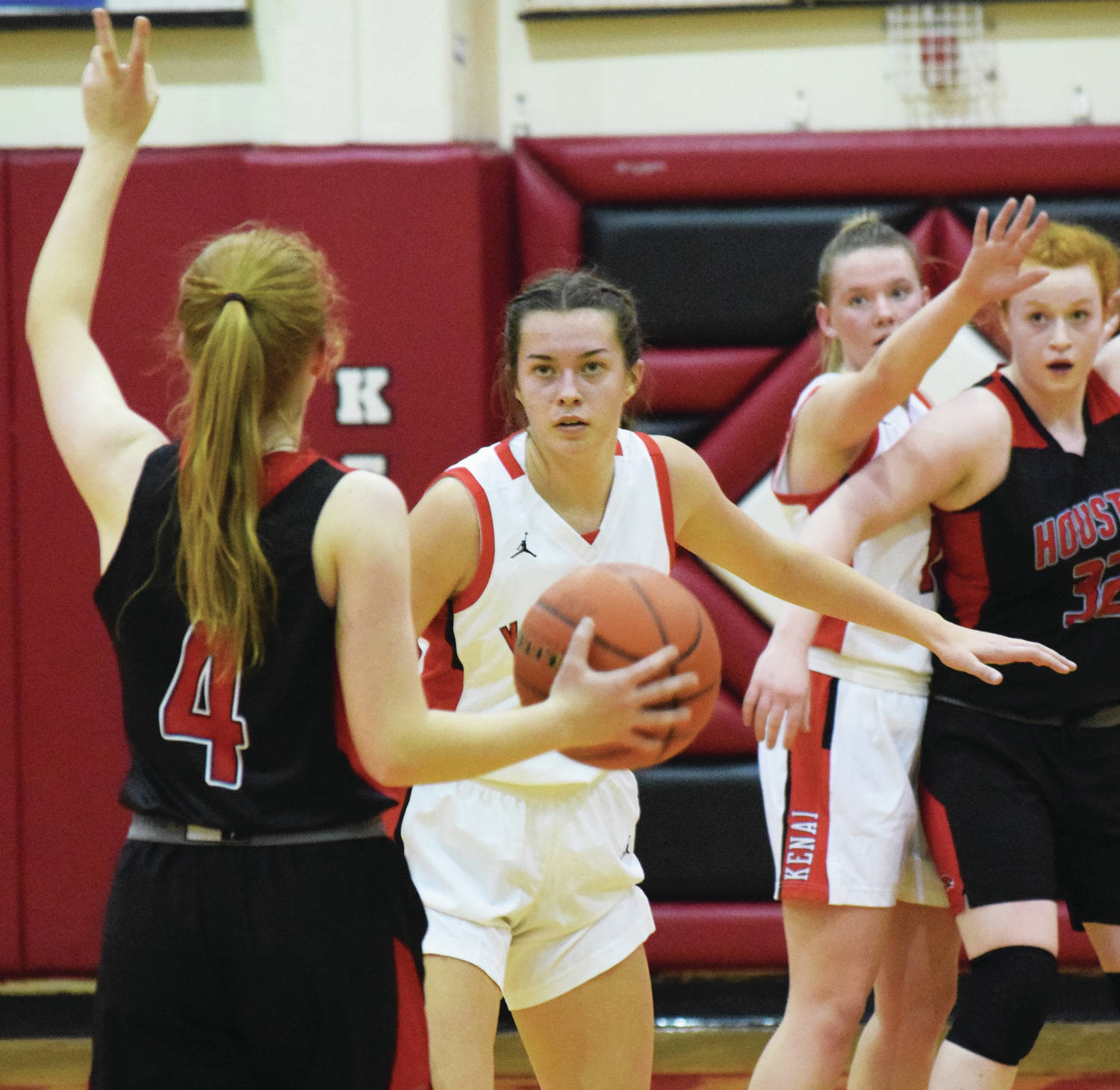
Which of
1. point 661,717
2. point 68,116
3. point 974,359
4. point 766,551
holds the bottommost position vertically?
point 661,717

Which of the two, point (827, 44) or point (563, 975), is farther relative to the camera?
point (827, 44)

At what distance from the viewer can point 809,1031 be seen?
2.79m

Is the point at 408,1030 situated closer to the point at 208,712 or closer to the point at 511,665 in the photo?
the point at 208,712

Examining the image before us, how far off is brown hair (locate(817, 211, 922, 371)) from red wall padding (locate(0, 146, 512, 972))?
1.30 metres

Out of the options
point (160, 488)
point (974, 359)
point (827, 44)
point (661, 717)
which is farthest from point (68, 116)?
→ point (661, 717)

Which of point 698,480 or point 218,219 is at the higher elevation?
point 218,219

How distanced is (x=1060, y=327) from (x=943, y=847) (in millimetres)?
974

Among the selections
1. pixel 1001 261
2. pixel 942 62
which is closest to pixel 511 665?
pixel 1001 261

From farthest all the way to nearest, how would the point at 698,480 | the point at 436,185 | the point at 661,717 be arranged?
1. the point at 436,185
2. the point at 698,480
3. the point at 661,717

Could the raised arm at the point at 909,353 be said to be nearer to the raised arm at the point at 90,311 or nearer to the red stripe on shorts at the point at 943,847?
the red stripe on shorts at the point at 943,847

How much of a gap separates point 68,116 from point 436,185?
117 centimetres

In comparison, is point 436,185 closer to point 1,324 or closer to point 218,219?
point 218,219

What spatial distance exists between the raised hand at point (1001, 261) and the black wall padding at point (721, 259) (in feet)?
5.84

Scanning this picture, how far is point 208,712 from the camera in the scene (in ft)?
5.84
